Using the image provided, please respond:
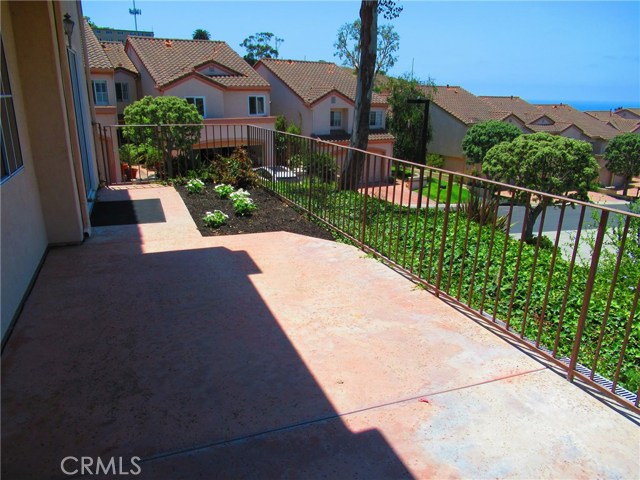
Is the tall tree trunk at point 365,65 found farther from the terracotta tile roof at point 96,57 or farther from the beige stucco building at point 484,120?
the beige stucco building at point 484,120

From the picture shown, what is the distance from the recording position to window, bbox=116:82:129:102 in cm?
2733

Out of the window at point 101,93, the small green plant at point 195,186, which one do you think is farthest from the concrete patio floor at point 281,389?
the window at point 101,93

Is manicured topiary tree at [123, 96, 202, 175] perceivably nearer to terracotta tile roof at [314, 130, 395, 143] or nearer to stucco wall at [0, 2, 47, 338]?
stucco wall at [0, 2, 47, 338]

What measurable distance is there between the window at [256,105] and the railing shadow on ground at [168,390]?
24069mm

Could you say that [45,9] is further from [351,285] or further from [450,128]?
[450,128]

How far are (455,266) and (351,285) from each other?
62.0 inches

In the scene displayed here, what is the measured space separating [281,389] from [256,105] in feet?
85.1

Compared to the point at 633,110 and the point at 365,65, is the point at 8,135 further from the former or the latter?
the point at 633,110

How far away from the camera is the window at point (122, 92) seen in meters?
27.3

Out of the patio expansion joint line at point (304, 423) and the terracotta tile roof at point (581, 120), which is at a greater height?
the terracotta tile roof at point (581, 120)

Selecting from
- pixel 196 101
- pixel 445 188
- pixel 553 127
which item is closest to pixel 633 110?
pixel 553 127

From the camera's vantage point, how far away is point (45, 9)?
448 cm

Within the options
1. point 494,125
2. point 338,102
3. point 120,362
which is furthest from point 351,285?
point 494,125

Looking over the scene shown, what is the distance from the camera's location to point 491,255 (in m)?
4.60
